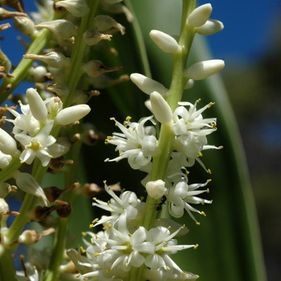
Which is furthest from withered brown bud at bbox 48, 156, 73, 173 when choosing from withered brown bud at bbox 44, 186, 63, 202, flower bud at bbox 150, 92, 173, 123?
flower bud at bbox 150, 92, 173, 123

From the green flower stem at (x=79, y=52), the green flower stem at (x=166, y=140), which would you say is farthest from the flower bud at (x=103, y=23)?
the green flower stem at (x=166, y=140)

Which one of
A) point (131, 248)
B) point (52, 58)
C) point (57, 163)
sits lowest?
point (131, 248)

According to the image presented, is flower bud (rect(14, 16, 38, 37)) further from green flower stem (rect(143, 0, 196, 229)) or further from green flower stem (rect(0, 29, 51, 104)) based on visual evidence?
green flower stem (rect(143, 0, 196, 229))

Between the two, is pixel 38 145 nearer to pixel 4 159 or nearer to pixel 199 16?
pixel 4 159

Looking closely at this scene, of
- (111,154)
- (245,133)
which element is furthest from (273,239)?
(111,154)

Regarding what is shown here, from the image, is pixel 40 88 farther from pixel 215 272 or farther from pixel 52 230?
pixel 215 272

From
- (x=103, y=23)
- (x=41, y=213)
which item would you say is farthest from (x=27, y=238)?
(x=103, y=23)
